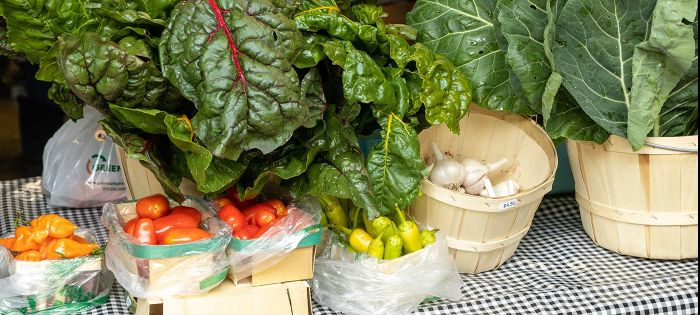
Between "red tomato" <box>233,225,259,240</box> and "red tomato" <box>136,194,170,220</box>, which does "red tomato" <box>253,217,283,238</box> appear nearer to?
"red tomato" <box>233,225,259,240</box>

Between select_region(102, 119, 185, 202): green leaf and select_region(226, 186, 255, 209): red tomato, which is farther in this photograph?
select_region(226, 186, 255, 209): red tomato

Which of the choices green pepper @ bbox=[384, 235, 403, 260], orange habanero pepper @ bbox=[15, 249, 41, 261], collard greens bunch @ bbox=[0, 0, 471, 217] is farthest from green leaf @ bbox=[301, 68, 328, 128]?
orange habanero pepper @ bbox=[15, 249, 41, 261]

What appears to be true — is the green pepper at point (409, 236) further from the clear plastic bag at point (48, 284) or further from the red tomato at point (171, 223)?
the clear plastic bag at point (48, 284)

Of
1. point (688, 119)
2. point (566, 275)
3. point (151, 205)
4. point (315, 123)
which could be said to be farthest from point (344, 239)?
point (688, 119)

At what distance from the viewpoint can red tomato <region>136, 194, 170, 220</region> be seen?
2.28 meters

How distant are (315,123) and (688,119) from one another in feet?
3.70

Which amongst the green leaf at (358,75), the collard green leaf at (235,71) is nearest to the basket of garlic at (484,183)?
the green leaf at (358,75)

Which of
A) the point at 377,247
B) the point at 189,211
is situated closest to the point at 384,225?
the point at 377,247

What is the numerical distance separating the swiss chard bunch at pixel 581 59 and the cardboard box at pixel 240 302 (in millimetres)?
818

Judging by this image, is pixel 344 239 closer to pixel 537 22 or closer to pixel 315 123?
pixel 315 123

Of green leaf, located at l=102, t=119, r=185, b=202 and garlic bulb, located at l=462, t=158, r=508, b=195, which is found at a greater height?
green leaf, located at l=102, t=119, r=185, b=202

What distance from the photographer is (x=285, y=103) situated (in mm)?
2072

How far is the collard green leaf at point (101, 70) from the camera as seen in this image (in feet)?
6.68

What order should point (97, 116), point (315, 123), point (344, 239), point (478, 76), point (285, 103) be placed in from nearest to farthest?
point (285, 103), point (315, 123), point (344, 239), point (478, 76), point (97, 116)
